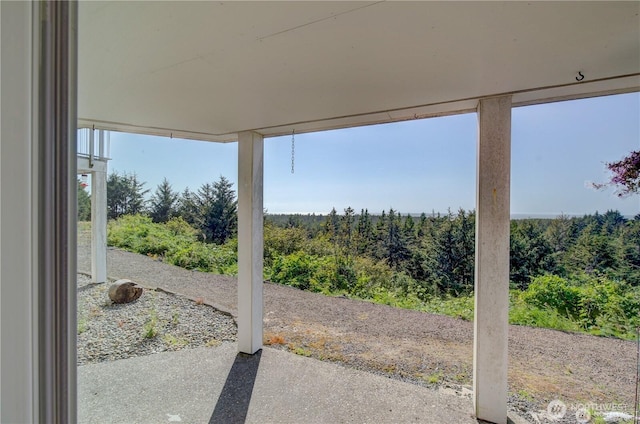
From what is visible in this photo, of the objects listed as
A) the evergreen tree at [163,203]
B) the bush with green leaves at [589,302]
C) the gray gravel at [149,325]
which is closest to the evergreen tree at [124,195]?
the evergreen tree at [163,203]

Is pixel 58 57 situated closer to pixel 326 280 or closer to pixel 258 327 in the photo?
pixel 258 327

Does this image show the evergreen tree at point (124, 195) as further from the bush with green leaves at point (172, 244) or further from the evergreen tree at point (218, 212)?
the evergreen tree at point (218, 212)

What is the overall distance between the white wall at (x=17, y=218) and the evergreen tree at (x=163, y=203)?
48.1 inches

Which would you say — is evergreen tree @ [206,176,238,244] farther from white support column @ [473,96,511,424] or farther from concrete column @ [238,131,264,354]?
white support column @ [473,96,511,424]

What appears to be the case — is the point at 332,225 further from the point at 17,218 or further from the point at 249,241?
the point at 17,218

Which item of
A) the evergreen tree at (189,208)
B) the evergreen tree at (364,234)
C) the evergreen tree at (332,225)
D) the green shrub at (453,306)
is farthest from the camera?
the evergreen tree at (332,225)

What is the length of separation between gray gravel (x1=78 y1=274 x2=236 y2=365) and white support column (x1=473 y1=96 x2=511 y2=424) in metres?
1.97

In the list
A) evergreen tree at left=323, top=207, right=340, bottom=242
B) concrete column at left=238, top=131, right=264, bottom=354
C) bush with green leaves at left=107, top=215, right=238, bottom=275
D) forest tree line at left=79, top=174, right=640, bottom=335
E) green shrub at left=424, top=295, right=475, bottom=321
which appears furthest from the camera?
evergreen tree at left=323, top=207, right=340, bottom=242

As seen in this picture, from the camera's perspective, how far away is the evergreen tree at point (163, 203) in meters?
1.54

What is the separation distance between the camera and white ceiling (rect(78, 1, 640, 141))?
3.09 ft

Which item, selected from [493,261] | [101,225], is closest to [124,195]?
[101,225]

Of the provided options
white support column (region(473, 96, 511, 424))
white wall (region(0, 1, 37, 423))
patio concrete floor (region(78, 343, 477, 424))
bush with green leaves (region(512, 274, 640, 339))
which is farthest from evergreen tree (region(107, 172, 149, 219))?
bush with green leaves (region(512, 274, 640, 339))

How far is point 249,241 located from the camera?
2.54 m

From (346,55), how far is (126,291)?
1738mm
